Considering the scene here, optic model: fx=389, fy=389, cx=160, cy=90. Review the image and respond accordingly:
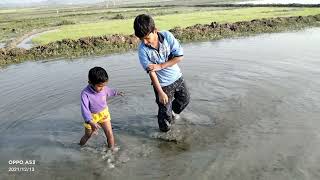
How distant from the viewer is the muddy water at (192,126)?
5.53 m

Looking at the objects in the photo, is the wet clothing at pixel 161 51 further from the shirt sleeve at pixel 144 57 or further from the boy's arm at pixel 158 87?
the boy's arm at pixel 158 87

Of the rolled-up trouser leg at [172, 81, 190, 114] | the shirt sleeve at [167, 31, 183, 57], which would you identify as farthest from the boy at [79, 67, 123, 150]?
the rolled-up trouser leg at [172, 81, 190, 114]

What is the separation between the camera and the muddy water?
5.53 meters

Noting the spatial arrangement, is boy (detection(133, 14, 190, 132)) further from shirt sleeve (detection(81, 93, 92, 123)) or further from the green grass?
the green grass

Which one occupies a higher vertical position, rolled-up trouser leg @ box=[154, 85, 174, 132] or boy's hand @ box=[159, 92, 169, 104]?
boy's hand @ box=[159, 92, 169, 104]

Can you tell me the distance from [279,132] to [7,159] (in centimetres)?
445

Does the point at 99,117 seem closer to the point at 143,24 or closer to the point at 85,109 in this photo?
the point at 85,109

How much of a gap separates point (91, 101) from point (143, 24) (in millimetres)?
1408

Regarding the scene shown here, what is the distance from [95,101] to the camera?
5906 millimetres

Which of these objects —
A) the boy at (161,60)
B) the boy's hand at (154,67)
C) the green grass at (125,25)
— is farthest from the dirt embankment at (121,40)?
the boy's hand at (154,67)

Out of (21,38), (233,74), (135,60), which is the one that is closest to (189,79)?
(233,74)

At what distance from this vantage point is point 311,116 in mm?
6965

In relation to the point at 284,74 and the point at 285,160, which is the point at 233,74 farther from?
the point at 285,160

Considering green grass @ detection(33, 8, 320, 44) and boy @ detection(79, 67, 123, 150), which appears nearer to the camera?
boy @ detection(79, 67, 123, 150)
